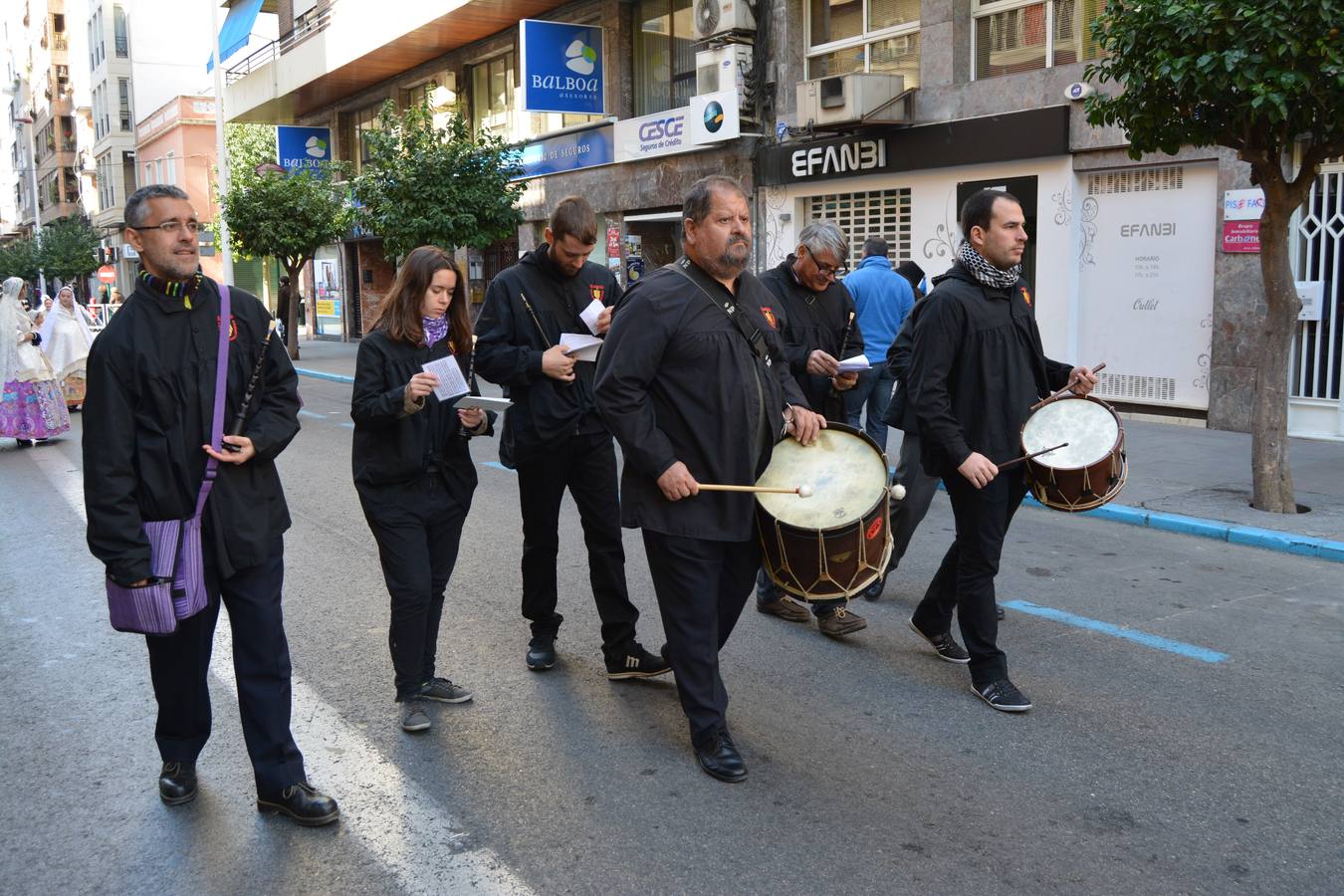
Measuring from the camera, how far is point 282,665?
3.84 metres

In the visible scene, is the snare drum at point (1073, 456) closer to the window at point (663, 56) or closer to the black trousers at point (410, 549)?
the black trousers at point (410, 549)

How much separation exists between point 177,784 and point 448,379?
160 centimetres

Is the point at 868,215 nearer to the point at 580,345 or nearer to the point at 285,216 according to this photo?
the point at 580,345

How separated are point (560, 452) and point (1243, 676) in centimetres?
302

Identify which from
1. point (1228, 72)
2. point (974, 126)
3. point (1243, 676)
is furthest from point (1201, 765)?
point (974, 126)

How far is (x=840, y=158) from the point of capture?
1645cm

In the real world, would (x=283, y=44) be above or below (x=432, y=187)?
above

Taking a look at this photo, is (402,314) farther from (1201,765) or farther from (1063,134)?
(1063,134)

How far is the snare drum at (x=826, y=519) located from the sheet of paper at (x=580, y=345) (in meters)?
0.94

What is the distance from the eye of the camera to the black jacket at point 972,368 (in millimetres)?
4680

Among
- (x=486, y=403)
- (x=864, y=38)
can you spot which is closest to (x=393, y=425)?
(x=486, y=403)

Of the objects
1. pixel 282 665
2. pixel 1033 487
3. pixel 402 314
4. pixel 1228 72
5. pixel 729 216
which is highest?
pixel 1228 72

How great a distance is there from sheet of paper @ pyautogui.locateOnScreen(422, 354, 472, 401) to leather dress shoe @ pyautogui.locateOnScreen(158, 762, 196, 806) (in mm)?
1478

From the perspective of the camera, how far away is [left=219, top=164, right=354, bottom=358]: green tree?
27.2m
